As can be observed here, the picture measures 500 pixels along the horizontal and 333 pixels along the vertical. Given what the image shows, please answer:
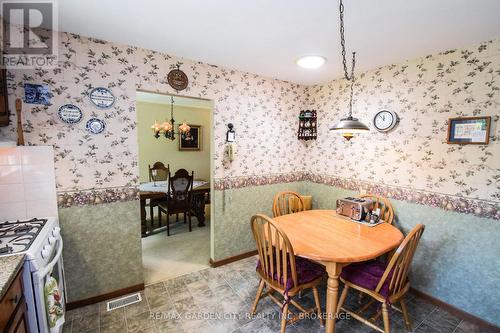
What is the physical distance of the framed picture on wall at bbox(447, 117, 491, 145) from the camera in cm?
195

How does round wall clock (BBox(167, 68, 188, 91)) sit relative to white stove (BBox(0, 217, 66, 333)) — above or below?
above

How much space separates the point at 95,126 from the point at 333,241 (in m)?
2.25

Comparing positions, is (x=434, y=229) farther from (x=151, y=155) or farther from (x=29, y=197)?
(x=151, y=155)

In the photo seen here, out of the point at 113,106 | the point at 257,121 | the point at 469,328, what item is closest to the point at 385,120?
the point at 257,121

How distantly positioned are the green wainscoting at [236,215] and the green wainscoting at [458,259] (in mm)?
1563

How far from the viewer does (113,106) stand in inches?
84.5

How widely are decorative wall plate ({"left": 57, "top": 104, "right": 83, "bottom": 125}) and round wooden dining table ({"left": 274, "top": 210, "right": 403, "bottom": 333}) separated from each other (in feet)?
6.66

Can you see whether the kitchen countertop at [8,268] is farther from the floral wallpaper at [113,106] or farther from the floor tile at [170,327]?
the floor tile at [170,327]

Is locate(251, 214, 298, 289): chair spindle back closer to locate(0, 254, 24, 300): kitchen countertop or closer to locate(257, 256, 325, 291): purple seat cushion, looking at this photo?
locate(257, 256, 325, 291): purple seat cushion

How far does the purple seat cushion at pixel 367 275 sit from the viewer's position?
5.70ft

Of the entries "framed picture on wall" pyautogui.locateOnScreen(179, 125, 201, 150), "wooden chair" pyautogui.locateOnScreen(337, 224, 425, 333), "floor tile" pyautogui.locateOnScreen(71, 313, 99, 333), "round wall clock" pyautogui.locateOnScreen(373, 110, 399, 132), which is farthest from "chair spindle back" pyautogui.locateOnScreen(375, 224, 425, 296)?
"framed picture on wall" pyautogui.locateOnScreen(179, 125, 201, 150)

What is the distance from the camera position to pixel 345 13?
157 cm

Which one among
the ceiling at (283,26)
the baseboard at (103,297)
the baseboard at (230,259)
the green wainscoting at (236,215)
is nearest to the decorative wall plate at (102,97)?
the ceiling at (283,26)

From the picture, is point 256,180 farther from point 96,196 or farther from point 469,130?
point 469,130
